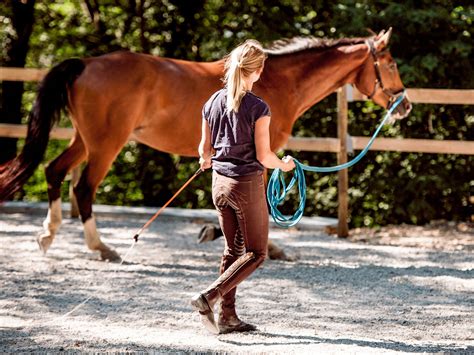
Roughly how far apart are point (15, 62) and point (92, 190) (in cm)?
463

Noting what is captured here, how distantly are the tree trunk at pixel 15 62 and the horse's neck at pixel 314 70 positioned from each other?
4.65 m

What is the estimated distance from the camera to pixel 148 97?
22.0ft

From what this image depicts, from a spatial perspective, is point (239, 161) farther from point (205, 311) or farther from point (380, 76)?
point (380, 76)

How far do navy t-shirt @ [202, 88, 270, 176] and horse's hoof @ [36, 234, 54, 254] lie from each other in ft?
9.41

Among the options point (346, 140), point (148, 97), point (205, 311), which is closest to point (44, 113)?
→ point (148, 97)

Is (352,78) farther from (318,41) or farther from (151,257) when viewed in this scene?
(151,257)

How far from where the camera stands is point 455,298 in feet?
18.3

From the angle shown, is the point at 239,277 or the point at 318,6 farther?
the point at 318,6

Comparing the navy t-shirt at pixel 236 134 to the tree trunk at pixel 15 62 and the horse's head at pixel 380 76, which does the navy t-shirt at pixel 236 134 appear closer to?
the horse's head at pixel 380 76

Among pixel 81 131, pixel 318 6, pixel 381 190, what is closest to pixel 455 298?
pixel 81 131

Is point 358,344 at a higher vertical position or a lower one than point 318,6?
lower

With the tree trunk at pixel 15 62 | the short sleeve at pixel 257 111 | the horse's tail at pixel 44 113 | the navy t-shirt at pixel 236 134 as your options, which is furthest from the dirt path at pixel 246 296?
the tree trunk at pixel 15 62

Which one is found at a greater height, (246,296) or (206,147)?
(206,147)

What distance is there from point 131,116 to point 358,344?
3.05 m
